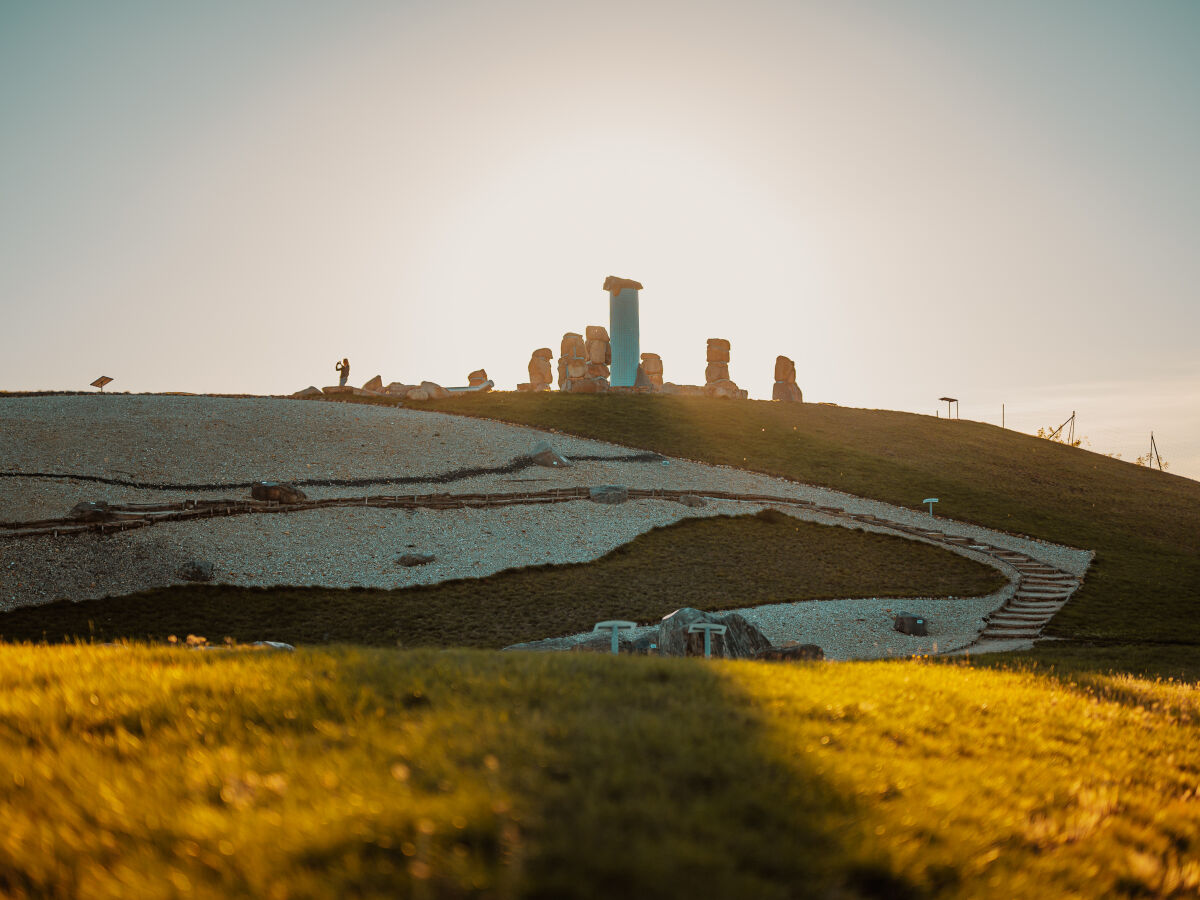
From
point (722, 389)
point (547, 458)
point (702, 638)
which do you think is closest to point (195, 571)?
point (702, 638)

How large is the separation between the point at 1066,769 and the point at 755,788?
2524 millimetres

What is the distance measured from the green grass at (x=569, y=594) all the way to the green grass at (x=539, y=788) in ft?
26.0

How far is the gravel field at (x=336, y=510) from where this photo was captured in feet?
51.8

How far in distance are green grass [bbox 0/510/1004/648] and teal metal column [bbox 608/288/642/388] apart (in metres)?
25.5

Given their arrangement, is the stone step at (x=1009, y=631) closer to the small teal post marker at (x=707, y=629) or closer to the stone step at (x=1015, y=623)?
the stone step at (x=1015, y=623)

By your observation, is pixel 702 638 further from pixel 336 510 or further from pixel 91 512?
pixel 91 512

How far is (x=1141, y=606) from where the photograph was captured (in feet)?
64.6

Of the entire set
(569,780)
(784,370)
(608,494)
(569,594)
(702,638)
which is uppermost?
(784,370)

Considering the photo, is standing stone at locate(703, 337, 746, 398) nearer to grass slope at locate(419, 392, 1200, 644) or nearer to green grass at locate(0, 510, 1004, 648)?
grass slope at locate(419, 392, 1200, 644)

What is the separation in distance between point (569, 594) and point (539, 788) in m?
13.6

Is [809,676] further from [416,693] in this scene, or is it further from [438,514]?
[438,514]

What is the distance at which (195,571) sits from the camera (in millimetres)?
15633

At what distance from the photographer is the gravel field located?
15.8 meters

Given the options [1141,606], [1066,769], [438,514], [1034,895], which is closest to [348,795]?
[1034,895]
